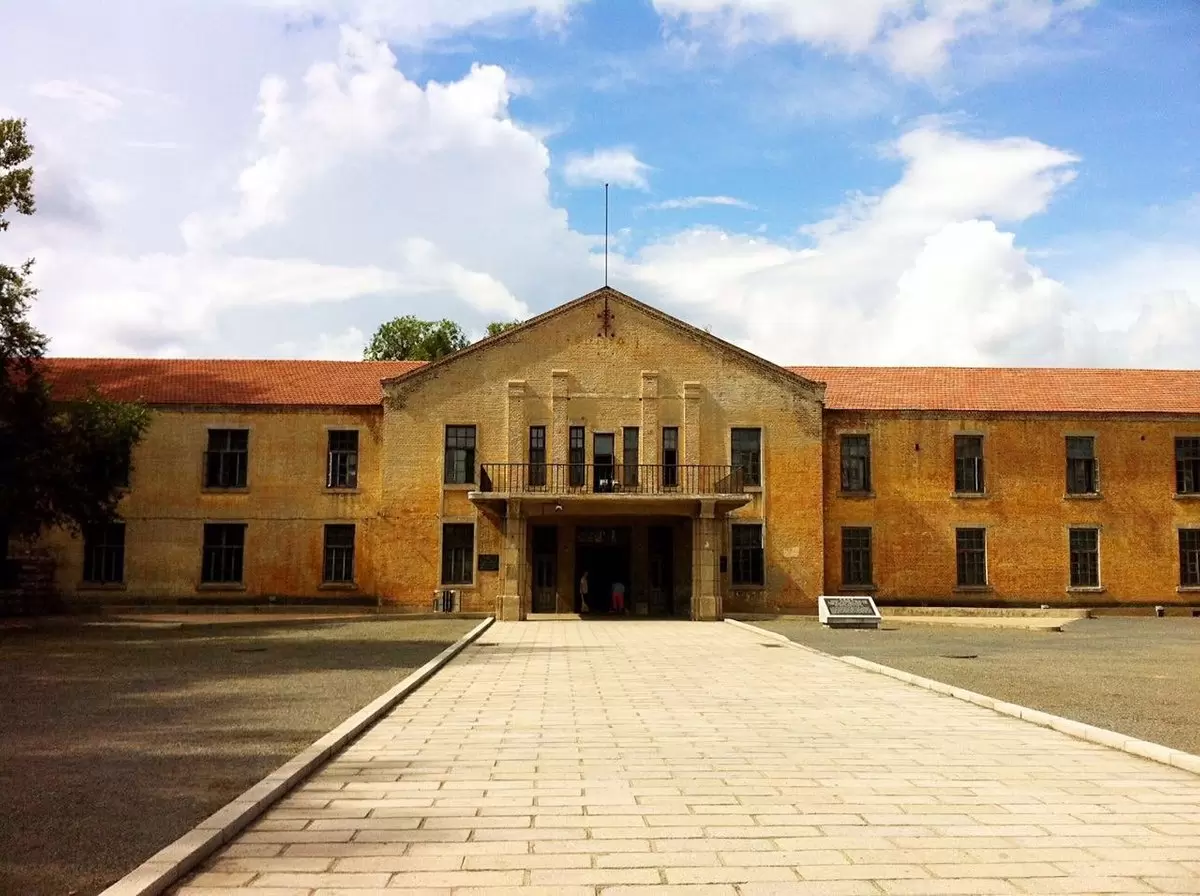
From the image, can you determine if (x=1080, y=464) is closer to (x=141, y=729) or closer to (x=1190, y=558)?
(x=1190, y=558)

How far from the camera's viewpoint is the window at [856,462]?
33.7 metres

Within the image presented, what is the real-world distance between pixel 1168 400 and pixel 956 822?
33.2 m

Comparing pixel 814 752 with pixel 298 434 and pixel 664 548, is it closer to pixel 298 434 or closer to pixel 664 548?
pixel 664 548

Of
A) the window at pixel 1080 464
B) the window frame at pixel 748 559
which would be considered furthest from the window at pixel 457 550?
the window at pixel 1080 464

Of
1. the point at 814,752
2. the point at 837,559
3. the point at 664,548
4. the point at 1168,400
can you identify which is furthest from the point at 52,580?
the point at 1168,400

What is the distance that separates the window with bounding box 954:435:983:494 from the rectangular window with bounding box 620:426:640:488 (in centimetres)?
1017

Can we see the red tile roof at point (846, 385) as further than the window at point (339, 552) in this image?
Yes

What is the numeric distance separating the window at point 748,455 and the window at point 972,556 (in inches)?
263

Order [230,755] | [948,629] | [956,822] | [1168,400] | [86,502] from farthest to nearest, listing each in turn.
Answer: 1. [1168,400]
2. [948,629]
3. [86,502]
4. [230,755]
5. [956,822]

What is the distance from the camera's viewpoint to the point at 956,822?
6258mm

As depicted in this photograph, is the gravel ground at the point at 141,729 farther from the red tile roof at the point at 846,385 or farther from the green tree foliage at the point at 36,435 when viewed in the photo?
the red tile roof at the point at 846,385

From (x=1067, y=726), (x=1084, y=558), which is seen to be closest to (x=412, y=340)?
(x=1084, y=558)

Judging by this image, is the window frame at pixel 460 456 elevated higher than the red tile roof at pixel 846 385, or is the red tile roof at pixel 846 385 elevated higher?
the red tile roof at pixel 846 385

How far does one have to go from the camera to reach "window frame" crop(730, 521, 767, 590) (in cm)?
3241
